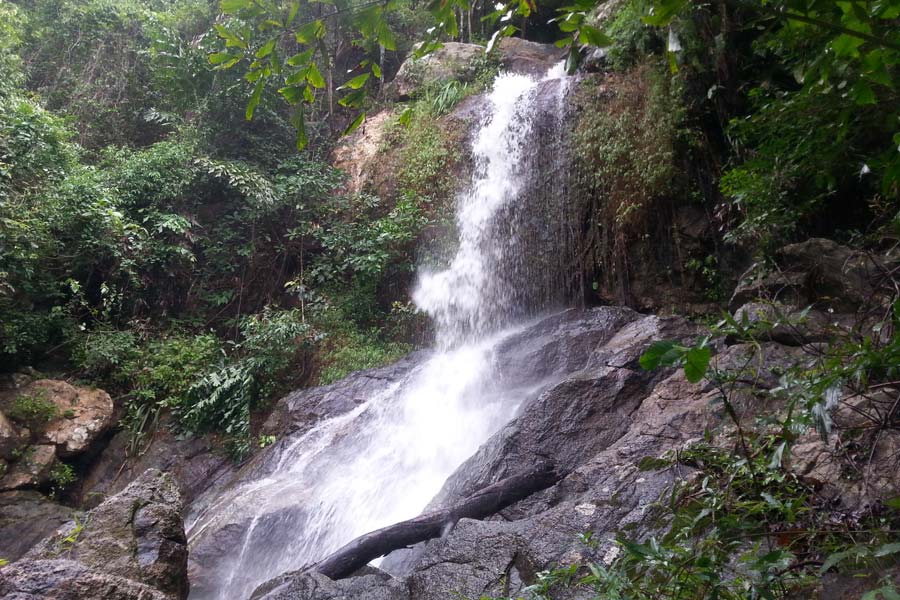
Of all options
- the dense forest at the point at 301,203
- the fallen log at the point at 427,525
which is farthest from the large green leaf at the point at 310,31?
the fallen log at the point at 427,525

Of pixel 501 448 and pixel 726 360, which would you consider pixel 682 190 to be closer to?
pixel 726 360

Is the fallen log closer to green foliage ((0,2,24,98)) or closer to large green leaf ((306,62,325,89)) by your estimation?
large green leaf ((306,62,325,89))

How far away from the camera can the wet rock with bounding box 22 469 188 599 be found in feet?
13.8

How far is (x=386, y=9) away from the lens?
1433mm

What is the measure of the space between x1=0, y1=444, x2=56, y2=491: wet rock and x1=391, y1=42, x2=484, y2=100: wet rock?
367 inches

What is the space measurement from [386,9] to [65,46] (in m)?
15.3

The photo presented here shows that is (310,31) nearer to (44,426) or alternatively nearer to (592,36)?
(592,36)

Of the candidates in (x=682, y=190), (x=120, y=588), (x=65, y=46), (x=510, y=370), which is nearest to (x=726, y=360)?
(x=510, y=370)

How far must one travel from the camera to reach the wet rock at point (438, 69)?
12383 millimetres

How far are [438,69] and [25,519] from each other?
34.6 feet

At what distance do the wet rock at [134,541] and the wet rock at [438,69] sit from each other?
32.6 ft

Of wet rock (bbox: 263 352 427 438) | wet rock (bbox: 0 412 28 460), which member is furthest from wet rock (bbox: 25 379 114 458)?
wet rock (bbox: 263 352 427 438)

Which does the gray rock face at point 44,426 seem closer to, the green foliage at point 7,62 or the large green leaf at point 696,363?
the green foliage at point 7,62

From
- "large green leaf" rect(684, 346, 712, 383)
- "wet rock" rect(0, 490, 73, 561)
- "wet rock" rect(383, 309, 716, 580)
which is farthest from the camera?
"wet rock" rect(0, 490, 73, 561)
